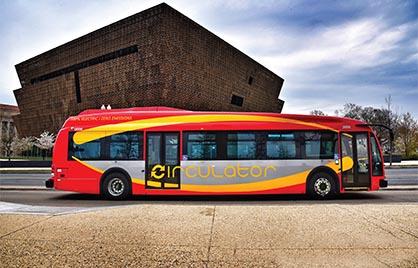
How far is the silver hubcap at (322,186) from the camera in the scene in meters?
10.8

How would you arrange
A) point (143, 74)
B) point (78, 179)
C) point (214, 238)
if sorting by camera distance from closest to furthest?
point (214, 238)
point (78, 179)
point (143, 74)

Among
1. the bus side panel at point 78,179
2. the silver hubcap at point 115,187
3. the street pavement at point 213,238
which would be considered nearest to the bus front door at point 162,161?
the silver hubcap at point 115,187

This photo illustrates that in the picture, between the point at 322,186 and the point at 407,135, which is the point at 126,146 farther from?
the point at 407,135

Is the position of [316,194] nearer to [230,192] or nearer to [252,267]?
[230,192]

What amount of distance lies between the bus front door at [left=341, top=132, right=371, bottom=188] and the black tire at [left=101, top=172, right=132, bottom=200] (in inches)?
294

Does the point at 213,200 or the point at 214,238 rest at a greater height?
the point at 214,238

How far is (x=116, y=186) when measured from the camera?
11.2 metres

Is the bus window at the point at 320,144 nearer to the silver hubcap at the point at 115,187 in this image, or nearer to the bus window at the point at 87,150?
the silver hubcap at the point at 115,187

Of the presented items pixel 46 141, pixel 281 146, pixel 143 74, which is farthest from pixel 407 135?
pixel 46 141

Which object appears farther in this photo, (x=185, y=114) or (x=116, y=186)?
(x=185, y=114)

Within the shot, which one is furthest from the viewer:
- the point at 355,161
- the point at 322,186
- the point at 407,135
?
the point at 407,135

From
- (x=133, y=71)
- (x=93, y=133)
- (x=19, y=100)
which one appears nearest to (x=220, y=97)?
(x=133, y=71)

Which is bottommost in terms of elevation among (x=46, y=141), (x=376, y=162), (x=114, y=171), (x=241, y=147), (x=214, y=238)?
(x=214, y=238)

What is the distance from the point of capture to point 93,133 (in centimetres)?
1155
